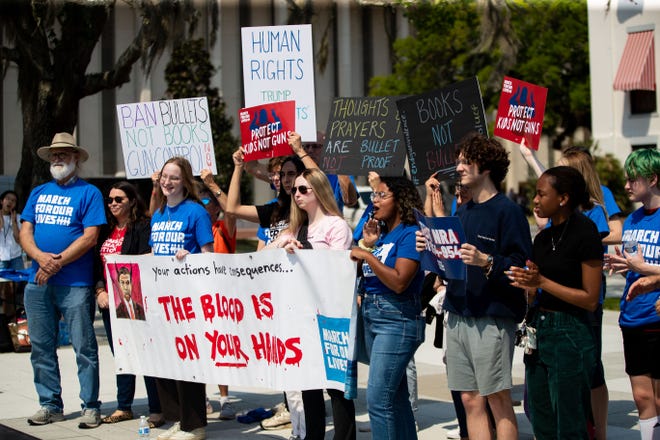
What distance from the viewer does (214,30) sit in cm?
1577

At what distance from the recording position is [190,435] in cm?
701

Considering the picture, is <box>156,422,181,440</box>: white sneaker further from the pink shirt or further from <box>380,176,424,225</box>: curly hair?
<box>380,176,424,225</box>: curly hair

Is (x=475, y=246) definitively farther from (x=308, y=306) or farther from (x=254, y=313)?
(x=254, y=313)

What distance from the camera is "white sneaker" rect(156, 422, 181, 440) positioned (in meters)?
7.03

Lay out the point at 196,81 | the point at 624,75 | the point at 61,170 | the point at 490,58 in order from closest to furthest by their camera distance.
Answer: the point at 61,170, the point at 624,75, the point at 196,81, the point at 490,58

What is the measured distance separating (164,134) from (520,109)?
2842 millimetres

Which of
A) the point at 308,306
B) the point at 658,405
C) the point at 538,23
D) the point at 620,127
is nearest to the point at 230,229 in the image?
the point at 308,306

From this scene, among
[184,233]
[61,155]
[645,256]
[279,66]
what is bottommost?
[645,256]

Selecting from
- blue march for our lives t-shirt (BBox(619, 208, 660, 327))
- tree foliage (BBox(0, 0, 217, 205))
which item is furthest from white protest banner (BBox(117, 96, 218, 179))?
tree foliage (BBox(0, 0, 217, 205))

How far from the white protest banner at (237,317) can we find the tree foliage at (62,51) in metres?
6.67

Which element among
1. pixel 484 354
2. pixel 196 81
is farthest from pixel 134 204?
pixel 196 81

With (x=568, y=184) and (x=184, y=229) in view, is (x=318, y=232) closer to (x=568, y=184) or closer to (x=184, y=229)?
(x=184, y=229)

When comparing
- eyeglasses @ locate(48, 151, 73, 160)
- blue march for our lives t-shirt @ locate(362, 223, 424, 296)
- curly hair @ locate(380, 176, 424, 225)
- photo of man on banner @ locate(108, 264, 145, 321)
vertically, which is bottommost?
photo of man on banner @ locate(108, 264, 145, 321)

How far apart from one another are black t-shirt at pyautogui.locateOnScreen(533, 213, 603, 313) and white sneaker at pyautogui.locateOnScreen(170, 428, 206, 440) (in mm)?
2891
